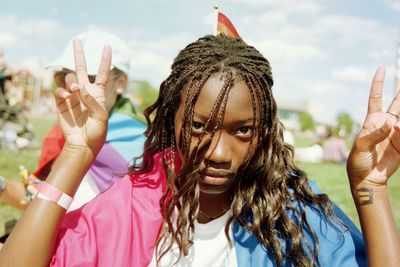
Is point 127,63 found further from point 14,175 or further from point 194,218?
point 14,175

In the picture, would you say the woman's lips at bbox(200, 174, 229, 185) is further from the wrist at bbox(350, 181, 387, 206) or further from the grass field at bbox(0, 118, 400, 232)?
the grass field at bbox(0, 118, 400, 232)

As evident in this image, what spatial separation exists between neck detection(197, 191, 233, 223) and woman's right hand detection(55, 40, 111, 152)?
0.49 meters

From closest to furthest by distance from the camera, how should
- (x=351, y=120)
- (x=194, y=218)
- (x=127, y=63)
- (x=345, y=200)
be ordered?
(x=194, y=218), (x=127, y=63), (x=345, y=200), (x=351, y=120)

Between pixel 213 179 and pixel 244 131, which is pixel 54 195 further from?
pixel 244 131

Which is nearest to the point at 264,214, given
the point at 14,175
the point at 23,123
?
the point at 14,175

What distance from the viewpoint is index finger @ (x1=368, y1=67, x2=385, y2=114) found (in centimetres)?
188

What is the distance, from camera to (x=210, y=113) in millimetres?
1843

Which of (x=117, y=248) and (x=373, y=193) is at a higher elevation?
(x=373, y=193)

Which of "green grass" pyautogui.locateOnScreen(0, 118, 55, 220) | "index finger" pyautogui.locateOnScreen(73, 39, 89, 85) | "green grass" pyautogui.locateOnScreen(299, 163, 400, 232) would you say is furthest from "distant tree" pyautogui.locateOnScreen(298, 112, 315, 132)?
"index finger" pyautogui.locateOnScreen(73, 39, 89, 85)

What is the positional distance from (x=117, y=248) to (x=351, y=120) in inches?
3856

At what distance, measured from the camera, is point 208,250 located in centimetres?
204

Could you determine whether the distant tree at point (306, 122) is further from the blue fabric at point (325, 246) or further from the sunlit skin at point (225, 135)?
the sunlit skin at point (225, 135)

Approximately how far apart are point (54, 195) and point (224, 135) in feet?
2.14

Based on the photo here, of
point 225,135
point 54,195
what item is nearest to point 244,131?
point 225,135
